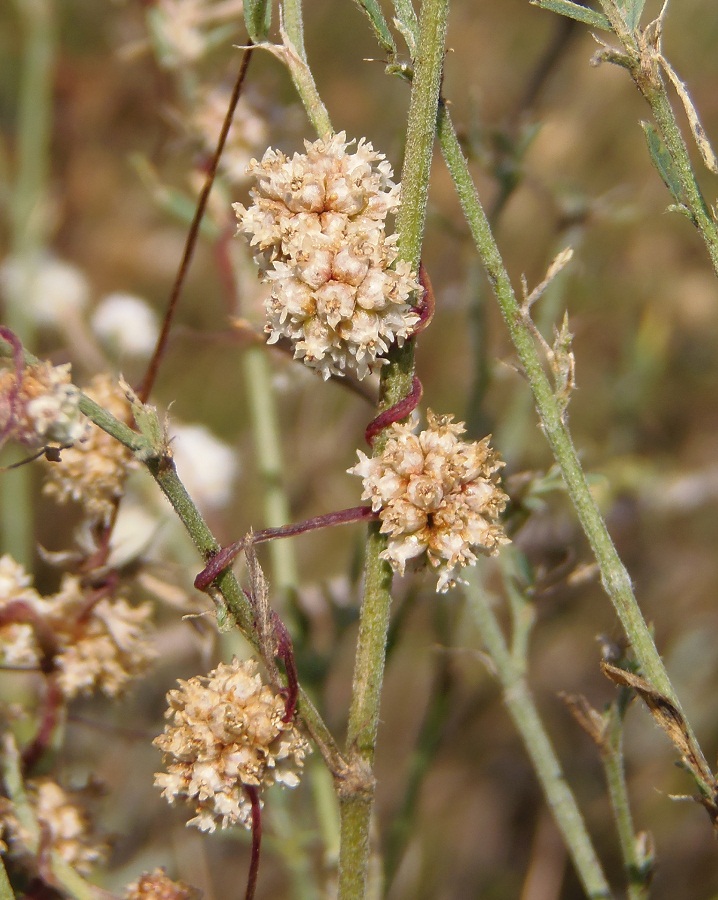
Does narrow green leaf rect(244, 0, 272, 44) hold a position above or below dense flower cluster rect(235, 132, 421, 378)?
above

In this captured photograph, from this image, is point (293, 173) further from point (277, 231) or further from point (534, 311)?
point (534, 311)

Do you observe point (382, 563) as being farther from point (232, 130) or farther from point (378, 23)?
point (232, 130)

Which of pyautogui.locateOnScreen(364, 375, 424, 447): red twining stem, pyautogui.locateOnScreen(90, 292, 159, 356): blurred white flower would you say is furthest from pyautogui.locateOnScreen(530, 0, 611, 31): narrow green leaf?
pyautogui.locateOnScreen(90, 292, 159, 356): blurred white flower

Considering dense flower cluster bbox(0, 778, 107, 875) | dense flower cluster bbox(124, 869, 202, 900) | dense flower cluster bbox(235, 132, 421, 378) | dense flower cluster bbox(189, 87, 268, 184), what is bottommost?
dense flower cluster bbox(124, 869, 202, 900)

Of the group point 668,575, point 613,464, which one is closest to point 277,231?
point 613,464

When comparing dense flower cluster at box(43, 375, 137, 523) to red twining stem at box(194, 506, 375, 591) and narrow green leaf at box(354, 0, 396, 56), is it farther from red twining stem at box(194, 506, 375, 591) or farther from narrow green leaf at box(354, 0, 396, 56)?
narrow green leaf at box(354, 0, 396, 56)

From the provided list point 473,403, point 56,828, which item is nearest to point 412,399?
point 56,828
